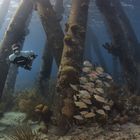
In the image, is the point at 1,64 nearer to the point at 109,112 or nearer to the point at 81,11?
the point at 81,11

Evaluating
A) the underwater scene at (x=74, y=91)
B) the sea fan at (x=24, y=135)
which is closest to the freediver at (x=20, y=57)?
the underwater scene at (x=74, y=91)

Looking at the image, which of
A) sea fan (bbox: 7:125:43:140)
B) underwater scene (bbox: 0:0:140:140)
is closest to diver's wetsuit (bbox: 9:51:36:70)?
underwater scene (bbox: 0:0:140:140)

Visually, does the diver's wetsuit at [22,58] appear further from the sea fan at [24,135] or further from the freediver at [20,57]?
the sea fan at [24,135]

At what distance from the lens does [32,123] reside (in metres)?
9.38

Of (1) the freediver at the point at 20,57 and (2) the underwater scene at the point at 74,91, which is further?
(2) the underwater scene at the point at 74,91

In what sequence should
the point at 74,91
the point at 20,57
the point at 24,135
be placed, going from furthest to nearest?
1. the point at 74,91
2. the point at 24,135
3. the point at 20,57

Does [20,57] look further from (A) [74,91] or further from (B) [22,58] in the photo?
(A) [74,91]

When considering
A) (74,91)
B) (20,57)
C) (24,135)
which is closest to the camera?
(20,57)

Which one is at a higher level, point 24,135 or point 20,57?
point 20,57

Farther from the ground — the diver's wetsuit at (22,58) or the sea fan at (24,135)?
the diver's wetsuit at (22,58)

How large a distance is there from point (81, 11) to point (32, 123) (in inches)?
156

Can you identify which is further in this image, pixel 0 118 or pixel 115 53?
pixel 115 53

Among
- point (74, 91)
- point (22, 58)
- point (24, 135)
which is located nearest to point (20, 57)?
point (22, 58)

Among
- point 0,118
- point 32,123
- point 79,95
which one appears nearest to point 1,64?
point 0,118
